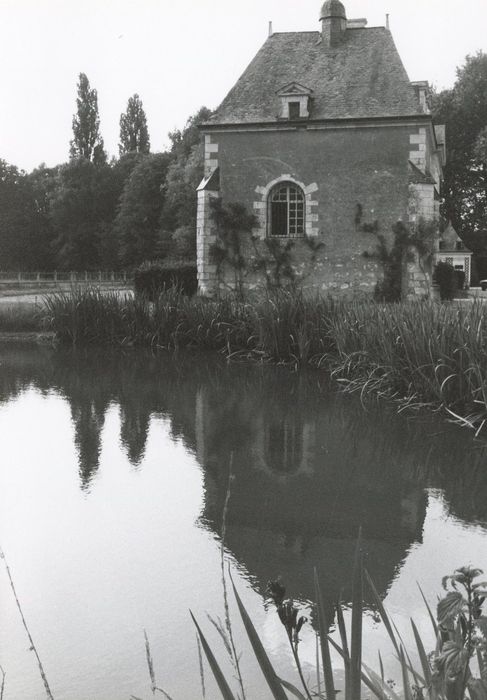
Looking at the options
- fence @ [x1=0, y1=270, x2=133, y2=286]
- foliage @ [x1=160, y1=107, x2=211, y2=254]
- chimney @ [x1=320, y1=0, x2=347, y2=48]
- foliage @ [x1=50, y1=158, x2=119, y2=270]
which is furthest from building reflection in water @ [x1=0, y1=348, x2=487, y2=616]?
foliage @ [x1=50, y1=158, x2=119, y2=270]

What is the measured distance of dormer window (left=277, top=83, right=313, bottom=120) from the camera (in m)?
19.2

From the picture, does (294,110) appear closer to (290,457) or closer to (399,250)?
(399,250)

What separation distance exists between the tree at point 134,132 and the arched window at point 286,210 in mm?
40079

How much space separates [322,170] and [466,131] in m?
22.5

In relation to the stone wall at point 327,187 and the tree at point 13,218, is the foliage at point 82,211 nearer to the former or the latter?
the tree at point 13,218

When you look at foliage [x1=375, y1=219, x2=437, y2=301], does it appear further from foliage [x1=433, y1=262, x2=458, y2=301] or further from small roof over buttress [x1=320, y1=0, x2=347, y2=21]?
small roof over buttress [x1=320, y1=0, x2=347, y2=21]

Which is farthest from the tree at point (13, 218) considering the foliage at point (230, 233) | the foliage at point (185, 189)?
the foliage at point (230, 233)

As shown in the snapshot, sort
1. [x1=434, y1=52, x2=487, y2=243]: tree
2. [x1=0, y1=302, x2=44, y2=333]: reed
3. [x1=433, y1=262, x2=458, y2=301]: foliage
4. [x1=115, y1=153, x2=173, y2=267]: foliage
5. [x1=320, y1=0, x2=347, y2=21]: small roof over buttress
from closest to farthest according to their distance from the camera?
[x1=0, y1=302, x2=44, y2=333]: reed
[x1=320, y1=0, x2=347, y2=21]: small roof over buttress
[x1=433, y1=262, x2=458, y2=301]: foliage
[x1=434, y1=52, x2=487, y2=243]: tree
[x1=115, y1=153, x2=173, y2=267]: foliage

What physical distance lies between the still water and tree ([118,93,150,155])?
168 feet

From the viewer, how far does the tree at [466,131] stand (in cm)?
3859

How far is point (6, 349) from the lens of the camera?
14.9m

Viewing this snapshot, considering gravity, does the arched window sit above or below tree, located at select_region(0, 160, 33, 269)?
below

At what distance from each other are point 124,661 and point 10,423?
5.36m

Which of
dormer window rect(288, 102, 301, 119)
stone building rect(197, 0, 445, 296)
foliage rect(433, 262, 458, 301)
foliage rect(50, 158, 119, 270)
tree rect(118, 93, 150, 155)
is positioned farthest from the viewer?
tree rect(118, 93, 150, 155)
